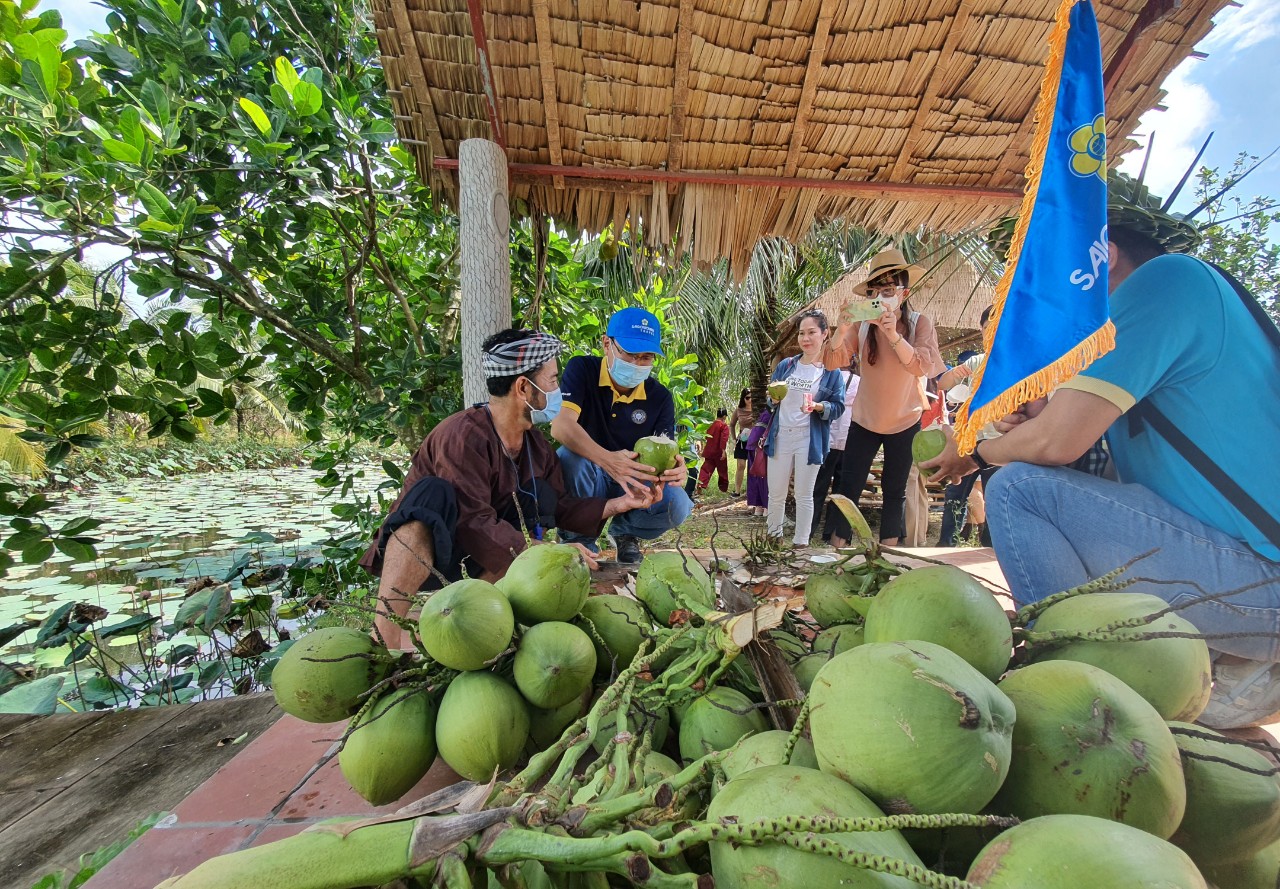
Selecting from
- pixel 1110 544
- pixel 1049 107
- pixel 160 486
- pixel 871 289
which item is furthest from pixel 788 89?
pixel 160 486

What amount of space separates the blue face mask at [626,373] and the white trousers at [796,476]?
6.60ft

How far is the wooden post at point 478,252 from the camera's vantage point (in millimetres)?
2807

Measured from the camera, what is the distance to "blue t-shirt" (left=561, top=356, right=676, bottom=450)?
12.0 ft

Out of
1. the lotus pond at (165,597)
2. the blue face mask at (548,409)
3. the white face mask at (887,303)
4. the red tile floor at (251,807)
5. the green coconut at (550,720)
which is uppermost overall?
the white face mask at (887,303)

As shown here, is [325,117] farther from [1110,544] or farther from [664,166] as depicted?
[1110,544]

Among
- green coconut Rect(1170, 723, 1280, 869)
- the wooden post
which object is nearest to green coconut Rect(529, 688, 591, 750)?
green coconut Rect(1170, 723, 1280, 869)

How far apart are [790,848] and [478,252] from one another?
275cm

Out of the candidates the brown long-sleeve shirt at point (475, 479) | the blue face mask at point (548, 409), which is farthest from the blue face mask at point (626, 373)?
the brown long-sleeve shirt at point (475, 479)

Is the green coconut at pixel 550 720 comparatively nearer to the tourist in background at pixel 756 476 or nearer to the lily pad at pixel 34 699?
the lily pad at pixel 34 699

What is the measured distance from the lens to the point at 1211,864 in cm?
70

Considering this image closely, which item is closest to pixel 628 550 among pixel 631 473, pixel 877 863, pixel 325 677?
pixel 631 473

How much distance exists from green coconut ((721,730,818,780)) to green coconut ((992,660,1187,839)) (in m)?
0.22

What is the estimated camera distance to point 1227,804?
2.21 feet

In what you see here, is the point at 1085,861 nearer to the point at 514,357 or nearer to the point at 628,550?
the point at 514,357
